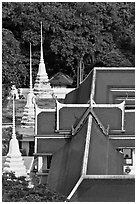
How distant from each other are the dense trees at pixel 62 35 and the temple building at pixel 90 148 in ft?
19.4

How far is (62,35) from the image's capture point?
804 inches

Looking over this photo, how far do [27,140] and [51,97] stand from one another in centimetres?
511

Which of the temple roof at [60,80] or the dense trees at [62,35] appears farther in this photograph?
the temple roof at [60,80]

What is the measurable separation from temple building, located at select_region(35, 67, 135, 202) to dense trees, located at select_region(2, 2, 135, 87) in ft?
19.4

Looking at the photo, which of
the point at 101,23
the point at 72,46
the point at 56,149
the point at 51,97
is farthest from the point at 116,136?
the point at 101,23

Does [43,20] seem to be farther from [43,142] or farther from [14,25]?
[43,142]

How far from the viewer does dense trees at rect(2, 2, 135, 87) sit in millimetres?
20406

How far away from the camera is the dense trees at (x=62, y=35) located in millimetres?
20406

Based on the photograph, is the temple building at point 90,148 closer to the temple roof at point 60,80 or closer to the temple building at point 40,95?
the temple building at point 40,95

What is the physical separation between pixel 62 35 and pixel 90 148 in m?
10.7

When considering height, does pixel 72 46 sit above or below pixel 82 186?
above

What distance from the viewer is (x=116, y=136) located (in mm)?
11891

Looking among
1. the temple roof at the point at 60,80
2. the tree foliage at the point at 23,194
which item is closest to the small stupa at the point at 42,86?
the temple roof at the point at 60,80

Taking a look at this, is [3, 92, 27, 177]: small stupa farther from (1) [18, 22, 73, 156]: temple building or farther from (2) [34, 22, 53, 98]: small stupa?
(2) [34, 22, 53, 98]: small stupa
